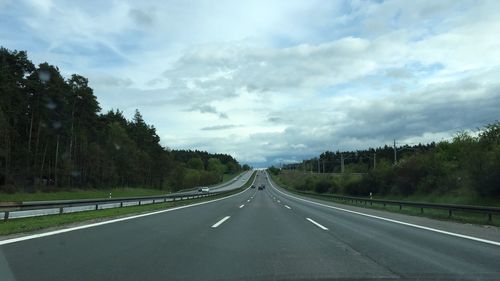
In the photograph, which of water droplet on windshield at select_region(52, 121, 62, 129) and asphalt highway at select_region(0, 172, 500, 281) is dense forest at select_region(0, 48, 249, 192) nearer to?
water droplet on windshield at select_region(52, 121, 62, 129)

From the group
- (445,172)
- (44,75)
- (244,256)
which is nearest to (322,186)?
(445,172)

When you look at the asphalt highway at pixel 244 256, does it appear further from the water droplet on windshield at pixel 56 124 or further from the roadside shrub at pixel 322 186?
the roadside shrub at pixel 322 186

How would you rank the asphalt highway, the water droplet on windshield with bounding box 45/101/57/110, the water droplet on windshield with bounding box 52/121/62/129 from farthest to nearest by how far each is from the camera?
the water droplet on windshield with bounding box 52/121/62/129 < the water droplet on windshield with bounding box 45/101/57/110 < the asphalt highway

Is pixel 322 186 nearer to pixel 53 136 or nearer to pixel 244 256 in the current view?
pixel 53 136

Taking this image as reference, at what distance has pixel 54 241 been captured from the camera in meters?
11.7

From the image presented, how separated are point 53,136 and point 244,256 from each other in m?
70.8

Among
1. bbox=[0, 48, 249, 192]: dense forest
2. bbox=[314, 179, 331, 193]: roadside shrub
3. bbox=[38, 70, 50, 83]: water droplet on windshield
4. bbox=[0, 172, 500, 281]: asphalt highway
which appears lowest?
bbox=[0, 172, 500, 281]: asphalt highway

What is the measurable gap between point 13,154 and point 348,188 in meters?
48.9

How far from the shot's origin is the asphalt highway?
791 cm

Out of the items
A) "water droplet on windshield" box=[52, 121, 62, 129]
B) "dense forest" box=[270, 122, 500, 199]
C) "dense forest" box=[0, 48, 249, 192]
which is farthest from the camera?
"water droplet on windshield" box=[52, 121, 62, 129]

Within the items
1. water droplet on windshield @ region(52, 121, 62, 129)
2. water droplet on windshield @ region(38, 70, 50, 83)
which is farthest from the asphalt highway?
water droplet on windshield @ region(52, 121, 62, 129)

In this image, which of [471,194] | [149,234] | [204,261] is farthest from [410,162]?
[204,261]

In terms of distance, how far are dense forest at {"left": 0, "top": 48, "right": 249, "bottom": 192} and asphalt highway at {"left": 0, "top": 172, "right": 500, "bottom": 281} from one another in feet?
167

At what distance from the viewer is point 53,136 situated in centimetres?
7375
